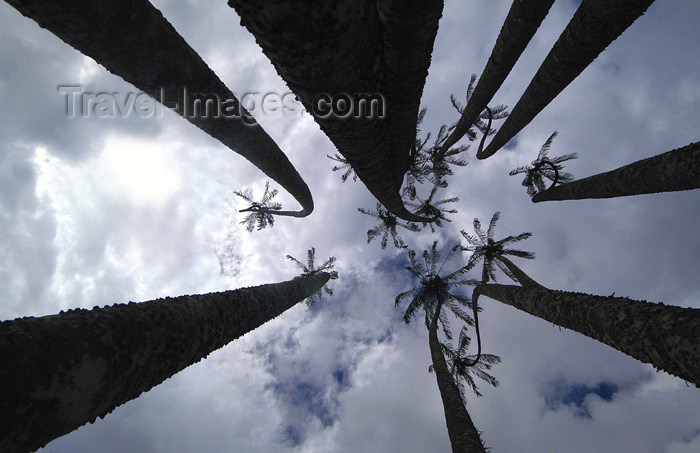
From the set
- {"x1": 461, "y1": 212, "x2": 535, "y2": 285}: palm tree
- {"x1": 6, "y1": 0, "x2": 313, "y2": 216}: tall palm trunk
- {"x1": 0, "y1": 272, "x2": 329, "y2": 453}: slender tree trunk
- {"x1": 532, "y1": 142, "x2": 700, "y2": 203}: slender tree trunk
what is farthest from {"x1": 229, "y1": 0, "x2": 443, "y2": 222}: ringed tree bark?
{"x1": 461, "y1": 212, "x2": 535, "y2": 285}: palm tree

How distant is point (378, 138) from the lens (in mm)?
2678

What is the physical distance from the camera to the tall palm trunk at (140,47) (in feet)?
7.29

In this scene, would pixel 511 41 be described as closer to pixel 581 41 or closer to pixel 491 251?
pixel 581 41

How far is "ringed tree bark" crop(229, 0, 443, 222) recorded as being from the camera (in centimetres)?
138

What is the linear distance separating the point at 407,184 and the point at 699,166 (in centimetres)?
1545

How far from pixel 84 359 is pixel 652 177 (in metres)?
9.20

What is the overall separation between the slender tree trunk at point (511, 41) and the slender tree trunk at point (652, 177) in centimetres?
374

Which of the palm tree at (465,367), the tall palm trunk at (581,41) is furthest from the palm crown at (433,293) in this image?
the tall palm trunk at (581,41)

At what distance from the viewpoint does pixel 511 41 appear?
6746mm

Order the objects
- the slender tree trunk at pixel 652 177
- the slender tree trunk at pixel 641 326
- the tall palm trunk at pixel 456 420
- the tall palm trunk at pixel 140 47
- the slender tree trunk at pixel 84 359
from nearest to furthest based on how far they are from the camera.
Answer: the slender tree trunk at pixel 84 359 → the tall palm trunk at pixel 140 47 → the slender tree trunk at pixel 641 326 → the slender tree trunk at pixel 652 177 → the tall palm trunk at pixel 456 420

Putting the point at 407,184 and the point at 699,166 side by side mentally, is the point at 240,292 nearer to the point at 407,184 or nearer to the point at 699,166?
the point at 699,166

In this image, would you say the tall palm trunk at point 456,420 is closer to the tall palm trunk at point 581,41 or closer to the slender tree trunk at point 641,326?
the slender tree trunk at point 641,326

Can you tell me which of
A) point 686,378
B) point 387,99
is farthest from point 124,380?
point 686,378

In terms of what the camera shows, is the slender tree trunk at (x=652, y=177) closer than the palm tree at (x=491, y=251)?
Yes
